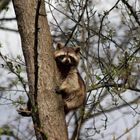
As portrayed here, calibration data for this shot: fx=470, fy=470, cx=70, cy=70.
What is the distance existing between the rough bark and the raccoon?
3.57ft

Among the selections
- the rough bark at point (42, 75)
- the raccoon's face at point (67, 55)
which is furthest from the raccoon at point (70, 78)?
the rough bark at point (42, 75)

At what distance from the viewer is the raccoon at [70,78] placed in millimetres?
6145

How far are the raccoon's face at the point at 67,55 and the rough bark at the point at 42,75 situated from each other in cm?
158

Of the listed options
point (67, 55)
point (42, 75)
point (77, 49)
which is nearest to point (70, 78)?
point (67, 55)

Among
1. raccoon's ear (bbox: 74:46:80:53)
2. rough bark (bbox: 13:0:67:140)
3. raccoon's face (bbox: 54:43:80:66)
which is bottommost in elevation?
rough bark (bbox: 13:0:67:140)

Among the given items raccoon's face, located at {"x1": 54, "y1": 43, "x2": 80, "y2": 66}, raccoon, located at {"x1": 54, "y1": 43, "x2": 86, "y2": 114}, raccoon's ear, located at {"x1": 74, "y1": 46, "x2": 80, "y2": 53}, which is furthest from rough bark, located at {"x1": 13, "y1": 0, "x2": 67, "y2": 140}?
raccoon's ear, located at {"x1": 74, "y1": 46, "x2": 80, "y2": 53}

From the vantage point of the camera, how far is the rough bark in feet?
15.2

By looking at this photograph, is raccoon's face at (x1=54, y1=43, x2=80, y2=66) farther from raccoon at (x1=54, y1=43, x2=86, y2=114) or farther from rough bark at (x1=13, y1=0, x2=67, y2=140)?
rough bark at (x1=13, y1=0, x2=67, y2=140)

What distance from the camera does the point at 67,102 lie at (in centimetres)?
609

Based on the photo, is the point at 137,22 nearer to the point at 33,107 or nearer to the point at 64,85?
the point at 64,85

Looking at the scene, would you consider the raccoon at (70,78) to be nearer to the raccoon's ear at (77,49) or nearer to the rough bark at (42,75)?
the raccoon's ear at (77,49)

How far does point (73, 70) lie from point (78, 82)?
303 mm

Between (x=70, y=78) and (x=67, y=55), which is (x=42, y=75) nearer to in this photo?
(x=70, y=78)

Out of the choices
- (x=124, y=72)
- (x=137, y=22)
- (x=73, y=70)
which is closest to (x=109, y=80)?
(x=124, y=72)
